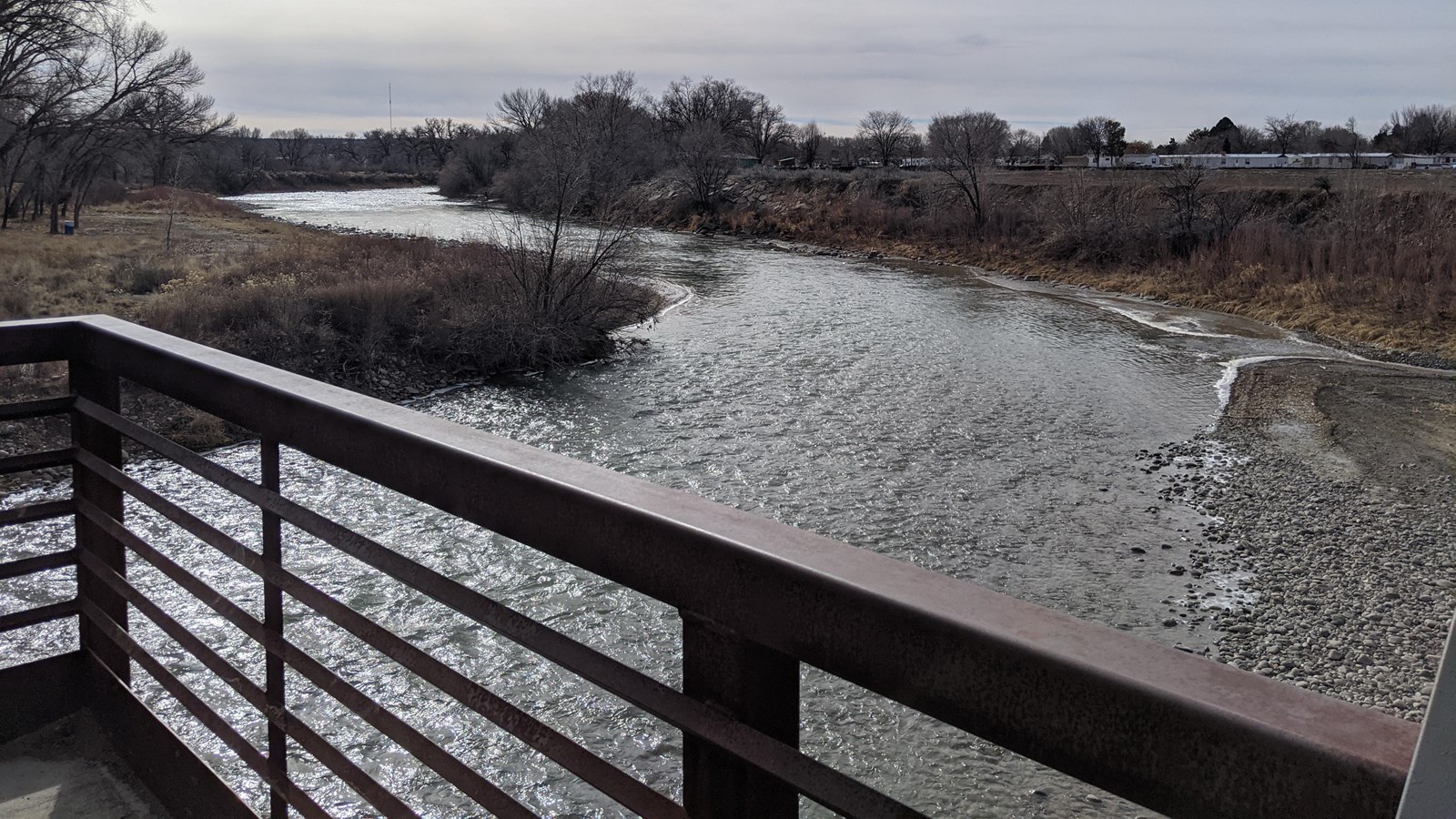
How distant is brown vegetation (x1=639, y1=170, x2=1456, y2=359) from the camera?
25.6 meters

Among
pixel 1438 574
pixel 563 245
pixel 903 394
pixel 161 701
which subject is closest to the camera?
pixel 161 701

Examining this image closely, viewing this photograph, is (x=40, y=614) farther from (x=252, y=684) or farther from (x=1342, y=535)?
(x=1342, y=535)

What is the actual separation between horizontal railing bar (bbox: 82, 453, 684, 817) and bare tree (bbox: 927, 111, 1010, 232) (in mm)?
39320

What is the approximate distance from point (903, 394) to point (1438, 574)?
27.8 ft

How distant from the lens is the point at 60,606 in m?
2.90

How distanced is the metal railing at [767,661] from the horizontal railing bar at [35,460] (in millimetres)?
899

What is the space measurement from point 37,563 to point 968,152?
41.7 meters

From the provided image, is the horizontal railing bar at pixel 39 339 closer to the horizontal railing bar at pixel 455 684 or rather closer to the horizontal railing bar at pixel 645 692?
the horizontal railing bar at pixel 455 684

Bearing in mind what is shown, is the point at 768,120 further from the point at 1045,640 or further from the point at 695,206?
the point at 1045,640

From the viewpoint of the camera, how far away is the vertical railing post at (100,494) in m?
2.78

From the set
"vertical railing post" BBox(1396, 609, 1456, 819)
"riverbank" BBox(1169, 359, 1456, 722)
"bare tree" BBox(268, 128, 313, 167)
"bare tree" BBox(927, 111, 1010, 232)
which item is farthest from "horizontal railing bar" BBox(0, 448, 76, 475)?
"bare tree" BBox(268, 128, 313, 167)

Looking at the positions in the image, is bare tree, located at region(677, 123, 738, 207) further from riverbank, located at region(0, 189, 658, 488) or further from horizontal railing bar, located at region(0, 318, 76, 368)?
horizontal railing bar, located at region(0, 318, 76, 368)

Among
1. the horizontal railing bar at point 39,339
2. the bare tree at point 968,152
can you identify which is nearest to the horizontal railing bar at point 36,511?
the horizontal railing bar at point 39,339

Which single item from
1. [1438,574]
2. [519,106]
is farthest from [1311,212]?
[519,106]
